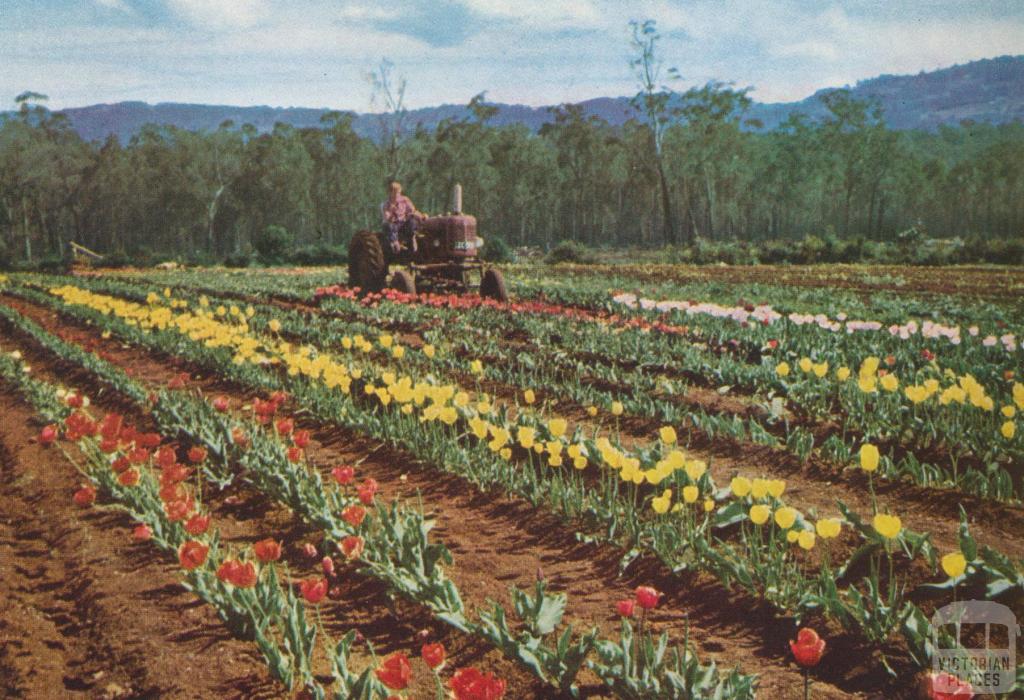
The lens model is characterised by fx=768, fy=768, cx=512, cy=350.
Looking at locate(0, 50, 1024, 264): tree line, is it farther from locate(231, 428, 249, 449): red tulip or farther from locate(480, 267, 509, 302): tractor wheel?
locate(231, 428, 249, 449): red tulip

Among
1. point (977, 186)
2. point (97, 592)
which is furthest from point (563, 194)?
point (97, 592)

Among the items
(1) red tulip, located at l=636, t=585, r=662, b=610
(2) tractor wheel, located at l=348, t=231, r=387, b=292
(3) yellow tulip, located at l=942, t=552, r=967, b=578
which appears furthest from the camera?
(2) tractor wheel, located at l=348, t=231, r=387, b=292

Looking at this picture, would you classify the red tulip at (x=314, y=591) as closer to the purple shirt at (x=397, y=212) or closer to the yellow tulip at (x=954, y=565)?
the yellow tulip at (x=954, y=565)

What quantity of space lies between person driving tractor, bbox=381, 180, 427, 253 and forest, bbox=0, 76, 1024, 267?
46.1 m

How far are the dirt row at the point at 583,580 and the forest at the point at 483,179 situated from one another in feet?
185

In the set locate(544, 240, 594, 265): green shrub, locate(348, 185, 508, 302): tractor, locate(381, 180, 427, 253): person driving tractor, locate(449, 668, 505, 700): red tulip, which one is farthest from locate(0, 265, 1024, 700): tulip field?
locate(544, 240, 594, 265): green shrub

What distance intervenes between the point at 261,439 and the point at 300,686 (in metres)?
2.69

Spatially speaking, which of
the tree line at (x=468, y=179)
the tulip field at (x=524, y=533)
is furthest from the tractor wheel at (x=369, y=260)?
the tree line at (x=468, y=179)

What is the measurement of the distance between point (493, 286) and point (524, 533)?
1030 cm

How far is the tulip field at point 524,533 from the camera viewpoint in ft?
9.61

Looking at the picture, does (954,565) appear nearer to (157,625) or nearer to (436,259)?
(157,625)

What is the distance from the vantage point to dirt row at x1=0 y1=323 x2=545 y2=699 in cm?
303

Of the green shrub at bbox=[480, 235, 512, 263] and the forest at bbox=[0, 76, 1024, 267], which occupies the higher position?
the forest at bbox=[0, 76, 1024, 267]

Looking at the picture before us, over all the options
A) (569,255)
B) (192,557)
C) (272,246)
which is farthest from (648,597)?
(272,246)
